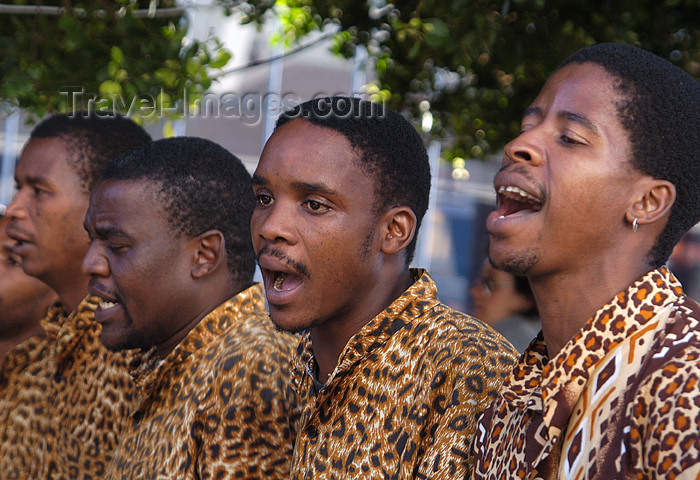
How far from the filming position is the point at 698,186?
2.15 metres

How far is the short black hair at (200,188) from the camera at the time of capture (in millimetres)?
3398

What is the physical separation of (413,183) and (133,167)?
125 cm

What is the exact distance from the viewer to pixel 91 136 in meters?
4.30

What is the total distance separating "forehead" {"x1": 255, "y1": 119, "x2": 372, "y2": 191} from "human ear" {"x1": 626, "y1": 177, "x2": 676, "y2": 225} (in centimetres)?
90

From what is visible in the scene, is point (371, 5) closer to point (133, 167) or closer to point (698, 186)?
point (133, 167)

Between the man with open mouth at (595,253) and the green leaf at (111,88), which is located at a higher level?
the man with open mouth at (595,253)

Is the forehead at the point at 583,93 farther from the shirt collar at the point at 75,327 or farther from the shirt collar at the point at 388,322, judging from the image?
the shirt collar at the point at 75,327

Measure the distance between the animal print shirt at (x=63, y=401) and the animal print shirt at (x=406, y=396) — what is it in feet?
4.04

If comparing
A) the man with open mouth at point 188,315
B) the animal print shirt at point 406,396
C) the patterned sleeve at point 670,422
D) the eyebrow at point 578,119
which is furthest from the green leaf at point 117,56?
the patterned sleeve at point 670,422

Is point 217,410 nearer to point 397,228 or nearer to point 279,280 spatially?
point 279,280

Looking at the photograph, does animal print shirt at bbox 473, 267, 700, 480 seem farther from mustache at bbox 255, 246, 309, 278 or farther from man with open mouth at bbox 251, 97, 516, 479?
mustache at bbox 255, 246, 309, 278

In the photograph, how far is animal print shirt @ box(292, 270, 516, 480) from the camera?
2.39 meters

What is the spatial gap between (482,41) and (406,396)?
212 cm

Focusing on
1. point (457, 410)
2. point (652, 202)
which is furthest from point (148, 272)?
point (652, 202)
